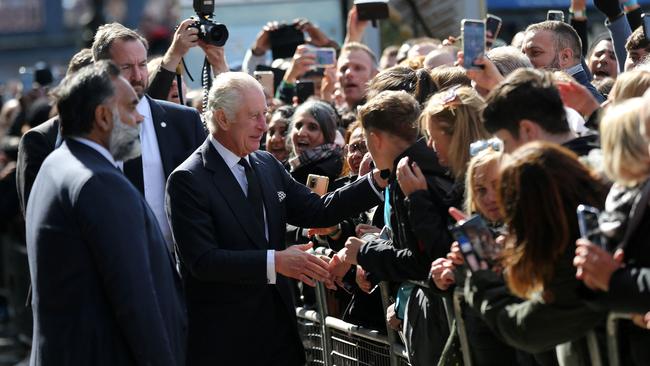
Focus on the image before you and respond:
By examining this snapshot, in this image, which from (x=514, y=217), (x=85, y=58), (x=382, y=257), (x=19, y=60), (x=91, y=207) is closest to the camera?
(x=514, y=217)

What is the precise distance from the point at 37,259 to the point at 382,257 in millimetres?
1497

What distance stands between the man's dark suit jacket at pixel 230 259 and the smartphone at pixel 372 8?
3876mm

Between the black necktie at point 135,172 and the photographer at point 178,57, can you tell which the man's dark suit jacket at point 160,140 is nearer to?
the black necktie at point 135,172

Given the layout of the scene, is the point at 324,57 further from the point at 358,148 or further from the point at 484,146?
the point at 484,146

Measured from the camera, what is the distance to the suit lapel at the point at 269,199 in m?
6.59

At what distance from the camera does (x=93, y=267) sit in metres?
5.06

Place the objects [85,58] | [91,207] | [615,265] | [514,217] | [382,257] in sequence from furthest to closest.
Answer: [85,58] < [382,257] < [91,207] < [514,217] < [615,265]

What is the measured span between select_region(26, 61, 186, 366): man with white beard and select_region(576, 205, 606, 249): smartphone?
1.78m

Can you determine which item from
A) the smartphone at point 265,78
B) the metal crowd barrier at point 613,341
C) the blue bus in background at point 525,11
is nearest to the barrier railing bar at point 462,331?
the metal crowd barrier at point 613,341

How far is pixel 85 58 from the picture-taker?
7.44m

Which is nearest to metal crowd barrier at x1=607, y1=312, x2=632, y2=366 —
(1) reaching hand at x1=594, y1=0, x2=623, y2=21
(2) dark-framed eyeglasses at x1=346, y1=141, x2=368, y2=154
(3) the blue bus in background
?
(2) dark-framed eyeglasses at x1=346, y1=141, x2=368, y2=154

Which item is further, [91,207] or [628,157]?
[91,207]

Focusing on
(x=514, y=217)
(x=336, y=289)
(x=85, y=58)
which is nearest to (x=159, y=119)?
(x=85, y=58)

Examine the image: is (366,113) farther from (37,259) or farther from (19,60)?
(19,60)
